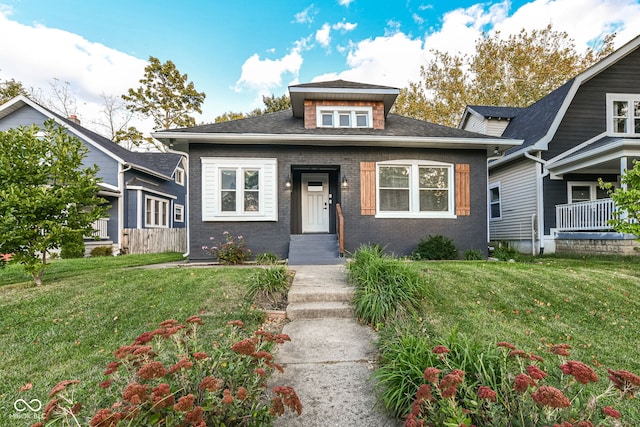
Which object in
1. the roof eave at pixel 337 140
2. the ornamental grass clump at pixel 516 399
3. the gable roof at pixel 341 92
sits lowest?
the ornamental grass clump at pixel 516 399

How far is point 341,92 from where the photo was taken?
8555 mm

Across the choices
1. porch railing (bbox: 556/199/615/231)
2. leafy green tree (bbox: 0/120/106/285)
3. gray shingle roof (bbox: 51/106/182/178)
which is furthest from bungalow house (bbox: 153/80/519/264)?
gray shingle roof (bbox: 51/106/182/178)

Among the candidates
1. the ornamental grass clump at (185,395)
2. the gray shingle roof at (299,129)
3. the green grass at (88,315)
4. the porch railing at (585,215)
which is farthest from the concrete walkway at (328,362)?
the porch railing at (585,215)

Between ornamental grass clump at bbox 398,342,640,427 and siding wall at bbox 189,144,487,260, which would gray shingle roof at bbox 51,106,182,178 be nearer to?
siding wall at bbox 189,144,487,260

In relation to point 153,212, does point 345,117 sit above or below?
above

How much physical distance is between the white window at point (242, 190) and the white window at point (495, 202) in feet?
30.8

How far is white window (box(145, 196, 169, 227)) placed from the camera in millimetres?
14250

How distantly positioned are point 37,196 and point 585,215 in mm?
13126

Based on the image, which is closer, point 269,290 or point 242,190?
point 269,290

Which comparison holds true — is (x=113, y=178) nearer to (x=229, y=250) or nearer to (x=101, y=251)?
(x=101, y=251)

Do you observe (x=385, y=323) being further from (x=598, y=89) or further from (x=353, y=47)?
(x=353, y=47)

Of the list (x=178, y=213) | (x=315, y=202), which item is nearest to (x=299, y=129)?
(x=315, y=202)

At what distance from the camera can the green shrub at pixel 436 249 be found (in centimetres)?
786

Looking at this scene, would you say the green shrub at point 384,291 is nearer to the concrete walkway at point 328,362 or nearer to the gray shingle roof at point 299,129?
the concrete walkway at point 328,362
